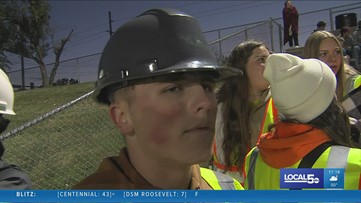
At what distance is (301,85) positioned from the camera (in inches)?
43.9

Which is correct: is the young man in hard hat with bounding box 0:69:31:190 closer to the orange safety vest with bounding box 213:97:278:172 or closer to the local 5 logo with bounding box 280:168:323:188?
the local 5 logo with bounding box 280:168:323:188

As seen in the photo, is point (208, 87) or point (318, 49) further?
point (318, 49)

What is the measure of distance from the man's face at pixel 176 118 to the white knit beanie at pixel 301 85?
371 mm

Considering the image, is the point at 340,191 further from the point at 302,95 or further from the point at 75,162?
the point at 75,162

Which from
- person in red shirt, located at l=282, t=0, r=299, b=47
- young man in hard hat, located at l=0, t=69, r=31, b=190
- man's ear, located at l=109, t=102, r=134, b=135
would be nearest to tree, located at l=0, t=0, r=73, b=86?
young man in hard hat, located at l=0, t=69, r=31, b=190

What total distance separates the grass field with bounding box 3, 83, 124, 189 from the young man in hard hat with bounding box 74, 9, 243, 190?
2752mm

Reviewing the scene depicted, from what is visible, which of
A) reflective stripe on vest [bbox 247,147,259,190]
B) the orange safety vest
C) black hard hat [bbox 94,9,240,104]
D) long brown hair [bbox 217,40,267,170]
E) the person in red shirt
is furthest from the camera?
the person in red shirt

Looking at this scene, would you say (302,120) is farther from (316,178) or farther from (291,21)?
(291,21)

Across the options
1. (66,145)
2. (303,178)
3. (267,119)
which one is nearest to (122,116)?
(303,178)

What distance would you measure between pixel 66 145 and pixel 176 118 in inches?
141

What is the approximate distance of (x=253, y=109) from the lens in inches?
77.4

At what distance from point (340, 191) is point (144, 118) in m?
0.43

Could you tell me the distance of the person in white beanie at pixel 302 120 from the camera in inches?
43.2

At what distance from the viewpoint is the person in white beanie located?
1.10 metres
